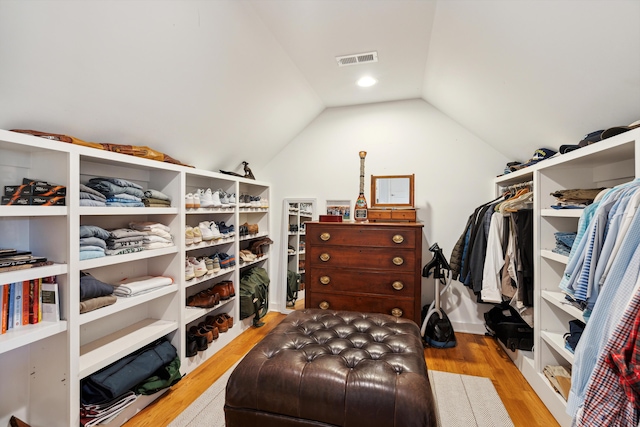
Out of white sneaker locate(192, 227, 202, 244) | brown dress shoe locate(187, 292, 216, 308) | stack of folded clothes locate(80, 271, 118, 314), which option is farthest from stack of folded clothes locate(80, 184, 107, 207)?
brown dress shoe locate(187, 292, 216, 308)

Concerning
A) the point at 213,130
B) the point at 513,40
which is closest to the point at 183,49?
the point at 213,130

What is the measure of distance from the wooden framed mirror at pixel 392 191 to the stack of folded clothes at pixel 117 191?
2108 mm

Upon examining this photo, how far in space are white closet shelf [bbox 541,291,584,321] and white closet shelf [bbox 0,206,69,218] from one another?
2697 mm

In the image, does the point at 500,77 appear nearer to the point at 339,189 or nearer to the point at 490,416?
the point at 339,189

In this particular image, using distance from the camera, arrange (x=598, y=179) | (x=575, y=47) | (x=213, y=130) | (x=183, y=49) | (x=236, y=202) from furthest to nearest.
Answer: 1. (x=236, y=202)
2. (x=213, y=130)
3. (x=598, y=179)
4. (x=183, y=49)
5. (x=575, y=47)

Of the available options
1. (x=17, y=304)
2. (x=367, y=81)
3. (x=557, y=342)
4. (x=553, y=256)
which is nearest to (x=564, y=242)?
(x=553, y=256)

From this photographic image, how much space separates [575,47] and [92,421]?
3010mm

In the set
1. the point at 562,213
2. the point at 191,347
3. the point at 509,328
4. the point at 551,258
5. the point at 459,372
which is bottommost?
the point at 459,372

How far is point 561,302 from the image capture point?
168 centimetres

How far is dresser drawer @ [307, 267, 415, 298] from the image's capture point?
7.52 feet

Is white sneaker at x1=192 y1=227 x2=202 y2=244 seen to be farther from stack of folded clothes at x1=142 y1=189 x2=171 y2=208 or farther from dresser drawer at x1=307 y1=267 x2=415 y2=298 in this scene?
dresser drawer at x1=307 y1=267 x2=415 y2=298

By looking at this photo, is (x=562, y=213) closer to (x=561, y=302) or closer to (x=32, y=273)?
(x=561, y=302)

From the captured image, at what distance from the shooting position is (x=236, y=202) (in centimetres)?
287

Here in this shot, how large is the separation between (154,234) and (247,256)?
120 cm
